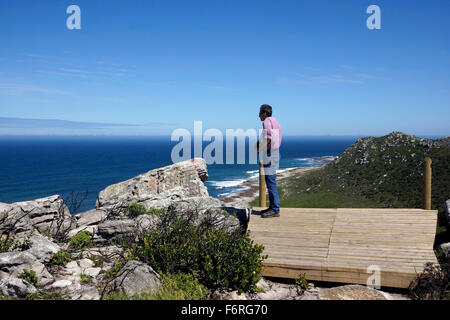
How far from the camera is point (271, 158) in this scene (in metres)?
8.97

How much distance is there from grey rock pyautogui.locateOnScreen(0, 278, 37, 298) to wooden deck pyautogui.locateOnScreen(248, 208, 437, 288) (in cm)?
476

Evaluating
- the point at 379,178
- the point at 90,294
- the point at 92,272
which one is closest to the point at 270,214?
the point at 92,272

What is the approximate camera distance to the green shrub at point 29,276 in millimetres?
6143

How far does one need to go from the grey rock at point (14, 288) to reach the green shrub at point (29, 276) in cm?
38

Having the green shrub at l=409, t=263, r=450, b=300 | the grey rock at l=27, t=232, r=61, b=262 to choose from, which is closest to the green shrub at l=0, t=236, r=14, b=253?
the grey rock at l=27, t=232, r=61, b=262

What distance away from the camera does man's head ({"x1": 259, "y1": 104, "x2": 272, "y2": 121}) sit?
8938 millimetres

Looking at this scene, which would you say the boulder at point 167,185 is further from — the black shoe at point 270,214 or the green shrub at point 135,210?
the black shoe at point 270,214

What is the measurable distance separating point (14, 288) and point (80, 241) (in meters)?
3.30

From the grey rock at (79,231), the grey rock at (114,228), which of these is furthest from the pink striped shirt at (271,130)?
the grey rock at (79,231)

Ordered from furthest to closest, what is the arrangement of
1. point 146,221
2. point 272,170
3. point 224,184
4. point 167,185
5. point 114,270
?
point 224,184, point 167,185, point 146,221, point 272,170, point 114,270

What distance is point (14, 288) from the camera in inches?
221

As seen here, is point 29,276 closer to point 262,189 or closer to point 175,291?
point 175,291

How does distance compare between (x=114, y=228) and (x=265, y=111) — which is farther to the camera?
(x=114, y=228)
